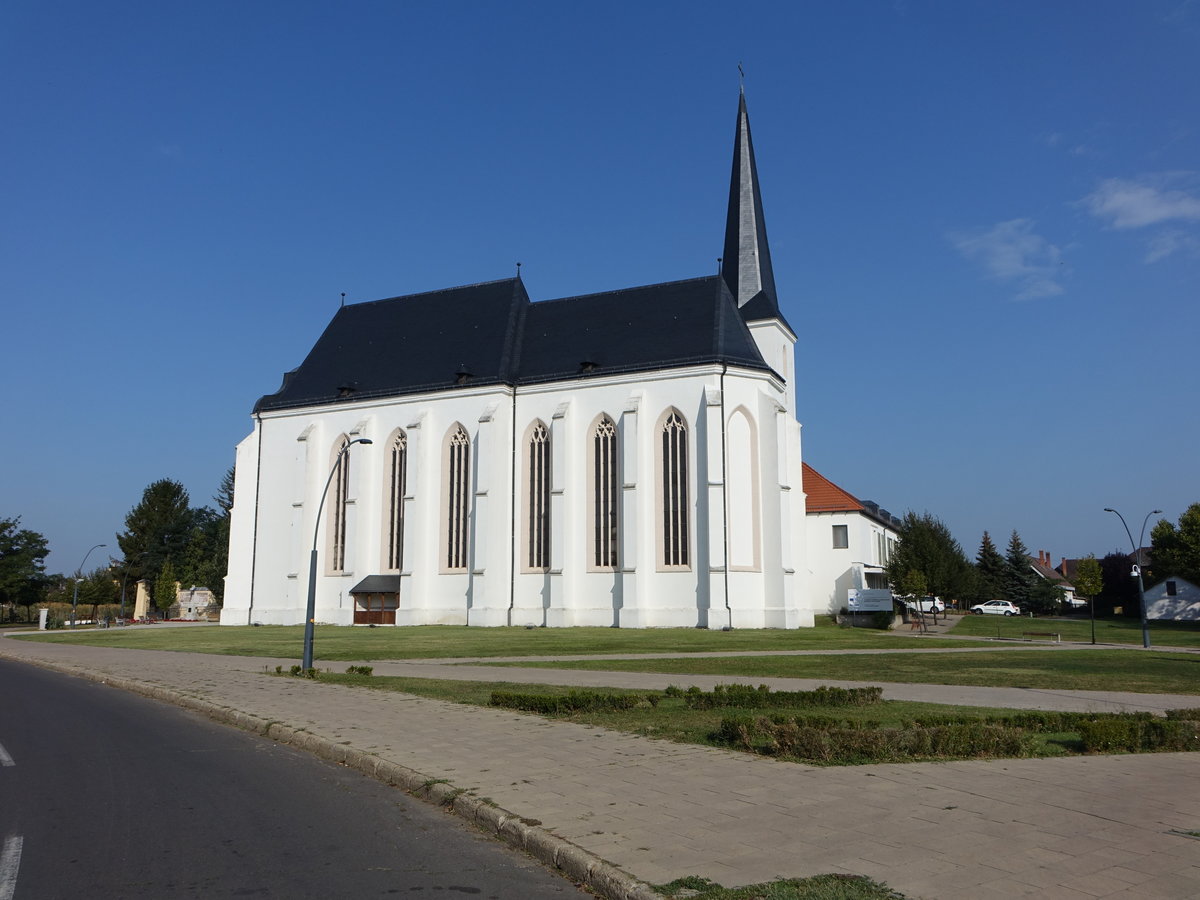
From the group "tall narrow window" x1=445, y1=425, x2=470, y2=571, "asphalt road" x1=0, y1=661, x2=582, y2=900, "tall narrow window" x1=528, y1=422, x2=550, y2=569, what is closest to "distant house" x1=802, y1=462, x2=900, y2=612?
"tall narrow window" x1=528, y1=422, x2=550, y2=569

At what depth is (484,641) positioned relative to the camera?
33500 mm

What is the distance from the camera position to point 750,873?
18.1ft

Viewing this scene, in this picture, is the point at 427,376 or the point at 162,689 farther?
the point at 427,376

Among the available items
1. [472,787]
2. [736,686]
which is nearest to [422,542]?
[736,686]

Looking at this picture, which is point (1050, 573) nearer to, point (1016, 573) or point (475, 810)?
point (1016, 573)

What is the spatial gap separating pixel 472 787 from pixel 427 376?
43008mm

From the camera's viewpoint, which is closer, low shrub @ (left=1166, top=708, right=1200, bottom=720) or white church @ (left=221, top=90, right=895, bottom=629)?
low shrub @ (left=1166, top=708, right=1200, bottom=720)

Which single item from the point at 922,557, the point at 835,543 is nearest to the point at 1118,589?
the point at 922,557

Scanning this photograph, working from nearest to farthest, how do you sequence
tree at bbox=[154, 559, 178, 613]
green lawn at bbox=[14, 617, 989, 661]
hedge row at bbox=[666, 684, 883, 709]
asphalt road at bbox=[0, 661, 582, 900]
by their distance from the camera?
asphalt road at bbox=[0, 661, 582, 900] < hedge row at bbox=[666, 684, 883, 709] < green lawn at bbox=[14, 617, 989, 661] < tree at bbox=[154, 559, 178, 613]

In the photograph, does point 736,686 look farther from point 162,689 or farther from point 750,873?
point 162,689

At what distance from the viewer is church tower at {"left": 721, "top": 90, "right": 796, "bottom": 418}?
163ft

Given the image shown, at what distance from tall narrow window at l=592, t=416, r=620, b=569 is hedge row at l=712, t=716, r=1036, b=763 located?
3440cm

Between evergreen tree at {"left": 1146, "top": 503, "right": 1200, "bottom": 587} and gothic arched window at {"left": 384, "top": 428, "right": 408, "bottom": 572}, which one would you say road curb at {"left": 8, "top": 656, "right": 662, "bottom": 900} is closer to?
gothic arched window at {"left": 384, "top": 428, "right": 408, "bottom": 572}

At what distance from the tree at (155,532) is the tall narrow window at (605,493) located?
7088 cm
